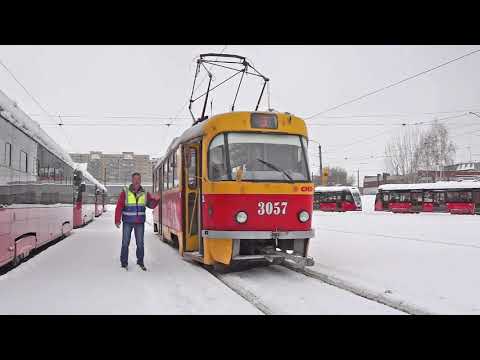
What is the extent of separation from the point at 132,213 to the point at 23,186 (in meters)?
2.17

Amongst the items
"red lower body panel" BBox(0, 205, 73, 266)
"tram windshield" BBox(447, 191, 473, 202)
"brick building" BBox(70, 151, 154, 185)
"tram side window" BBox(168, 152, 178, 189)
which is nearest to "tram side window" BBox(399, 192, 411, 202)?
"tram windshield" BBox(447, 191, 473, 202)

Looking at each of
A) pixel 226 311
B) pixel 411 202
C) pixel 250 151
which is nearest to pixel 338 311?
pixel 226 311

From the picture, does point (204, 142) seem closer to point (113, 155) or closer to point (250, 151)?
point (250, 151)

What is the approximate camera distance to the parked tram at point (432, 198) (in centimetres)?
4059

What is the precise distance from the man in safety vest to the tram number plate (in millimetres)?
2501

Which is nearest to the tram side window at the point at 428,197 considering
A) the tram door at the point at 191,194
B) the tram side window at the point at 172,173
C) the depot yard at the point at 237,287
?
the depot yard at the point at 237,287

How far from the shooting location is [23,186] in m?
9.05

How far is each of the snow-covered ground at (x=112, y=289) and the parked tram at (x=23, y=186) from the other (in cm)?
58

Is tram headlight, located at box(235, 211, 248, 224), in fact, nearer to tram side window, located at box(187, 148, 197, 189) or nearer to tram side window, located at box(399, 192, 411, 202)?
tram side window, located at box(187, 148, 197, 189)

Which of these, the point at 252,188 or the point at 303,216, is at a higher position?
the point at 252,188

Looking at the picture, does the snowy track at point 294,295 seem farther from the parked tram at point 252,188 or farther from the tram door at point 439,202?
the tram door at point 439,202

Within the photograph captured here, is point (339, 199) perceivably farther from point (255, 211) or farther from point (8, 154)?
point (8, 154)

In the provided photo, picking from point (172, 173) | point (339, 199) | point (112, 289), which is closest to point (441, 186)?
point (339, 199)

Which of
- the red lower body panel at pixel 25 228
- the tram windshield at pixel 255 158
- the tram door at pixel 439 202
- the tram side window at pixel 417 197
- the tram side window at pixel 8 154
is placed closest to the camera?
the red lower body panel at pixel 25 228
